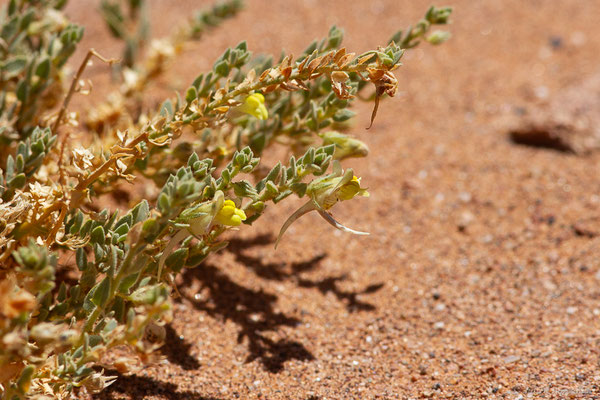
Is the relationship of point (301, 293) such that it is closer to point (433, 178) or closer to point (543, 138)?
point (433, 178)

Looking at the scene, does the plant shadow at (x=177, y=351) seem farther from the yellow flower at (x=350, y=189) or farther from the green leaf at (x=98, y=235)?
the yellow flower at (x=350, y=189)

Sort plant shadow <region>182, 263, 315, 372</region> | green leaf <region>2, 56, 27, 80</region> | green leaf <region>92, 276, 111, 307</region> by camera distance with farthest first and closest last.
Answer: green leaf <region>2, 56, 27, 80</region>, plant shadow <region>182, 263, 315, 372</region>, green leaf <region>92, 276, 111, 307</region>

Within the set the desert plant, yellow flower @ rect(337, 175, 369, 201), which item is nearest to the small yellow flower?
the desert plant

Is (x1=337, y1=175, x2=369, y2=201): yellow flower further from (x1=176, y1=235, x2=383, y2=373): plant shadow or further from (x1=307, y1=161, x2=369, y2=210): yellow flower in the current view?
(x1=176, y1=235, x2=383, y2=373): plant shadow

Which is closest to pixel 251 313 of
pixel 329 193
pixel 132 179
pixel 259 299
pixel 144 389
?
pixel 259 299

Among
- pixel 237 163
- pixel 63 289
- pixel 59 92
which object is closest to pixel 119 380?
pixel 63 289
